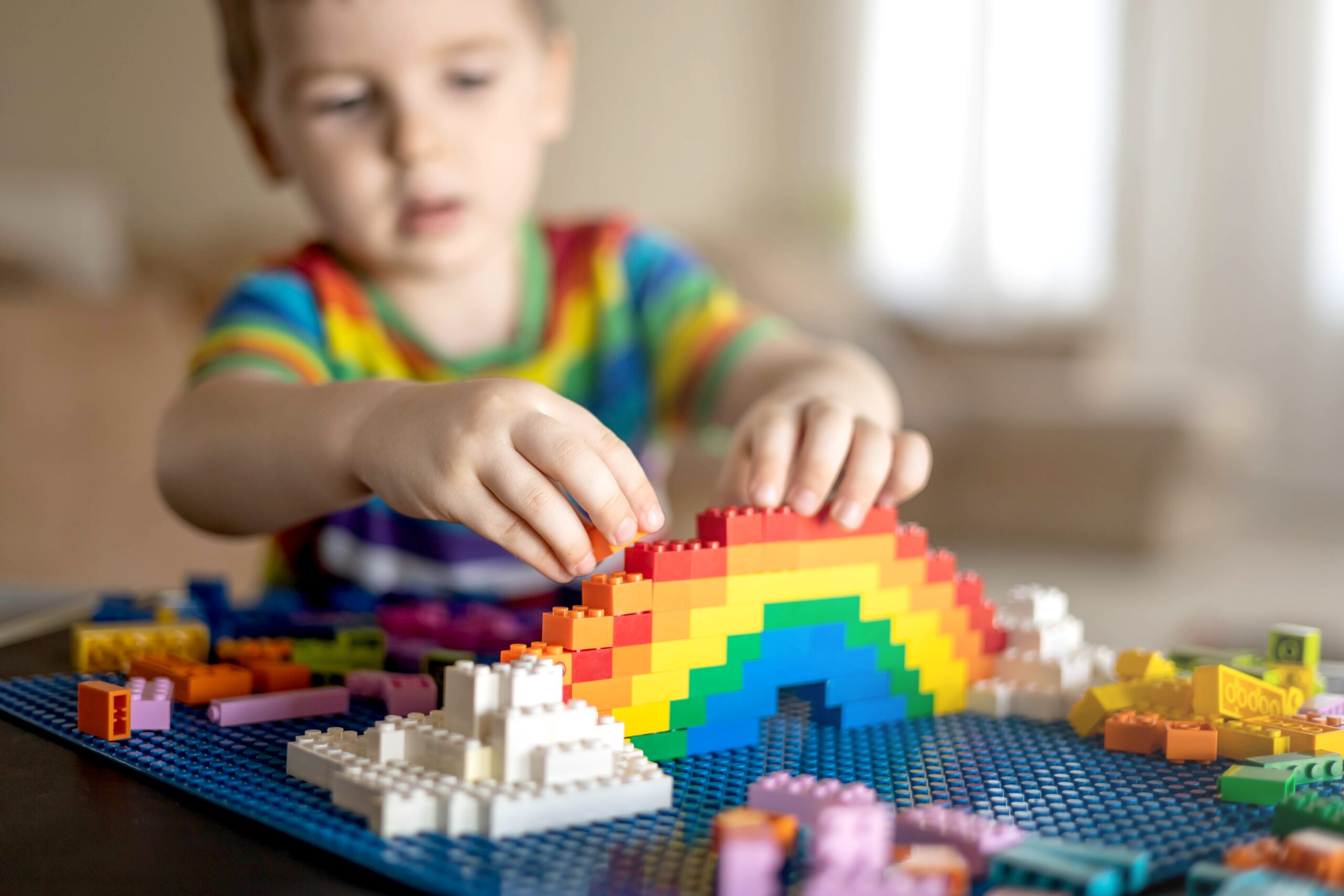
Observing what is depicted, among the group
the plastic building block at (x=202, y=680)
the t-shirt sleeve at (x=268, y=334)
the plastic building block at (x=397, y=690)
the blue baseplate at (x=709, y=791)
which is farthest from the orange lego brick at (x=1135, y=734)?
the t-shirt sleeve at (x=268, y=334)

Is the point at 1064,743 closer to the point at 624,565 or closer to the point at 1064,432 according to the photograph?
the point at 624,565

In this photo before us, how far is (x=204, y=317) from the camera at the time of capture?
8.57 ft

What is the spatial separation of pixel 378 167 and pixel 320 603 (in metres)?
0.35

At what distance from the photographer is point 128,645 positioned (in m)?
0.77

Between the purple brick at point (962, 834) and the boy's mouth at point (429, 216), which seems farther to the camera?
the boy's mouth at point (429, 216)

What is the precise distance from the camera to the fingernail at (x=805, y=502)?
0.64 m

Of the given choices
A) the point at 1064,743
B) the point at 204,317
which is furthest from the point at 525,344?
the point at 204,317

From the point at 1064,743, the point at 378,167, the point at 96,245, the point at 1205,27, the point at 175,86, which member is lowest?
the point at 1064,743

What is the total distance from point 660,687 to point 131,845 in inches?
8.8

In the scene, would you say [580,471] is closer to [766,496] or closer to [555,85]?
[766,496]

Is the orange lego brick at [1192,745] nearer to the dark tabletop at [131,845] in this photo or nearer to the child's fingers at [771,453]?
the child's fingers at [771,453]

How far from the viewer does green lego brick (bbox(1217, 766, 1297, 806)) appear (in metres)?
0.50

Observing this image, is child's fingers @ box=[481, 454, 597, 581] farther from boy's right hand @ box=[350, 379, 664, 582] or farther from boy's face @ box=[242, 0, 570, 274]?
boy's face @ box=[242, 0, 570, 274]

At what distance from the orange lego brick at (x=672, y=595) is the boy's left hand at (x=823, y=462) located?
88 millimetres
